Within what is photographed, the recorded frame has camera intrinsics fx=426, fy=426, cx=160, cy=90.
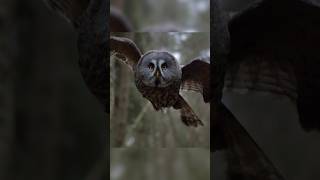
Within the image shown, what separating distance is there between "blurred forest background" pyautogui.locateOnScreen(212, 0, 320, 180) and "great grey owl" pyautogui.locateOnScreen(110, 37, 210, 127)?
0.42ft

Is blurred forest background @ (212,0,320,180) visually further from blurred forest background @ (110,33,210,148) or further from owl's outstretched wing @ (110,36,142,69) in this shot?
owl's outstretched wing @ (110,36,142,69)

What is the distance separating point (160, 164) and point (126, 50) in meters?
0.44

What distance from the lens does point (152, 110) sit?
61.6 inches

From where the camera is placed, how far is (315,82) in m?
1.56

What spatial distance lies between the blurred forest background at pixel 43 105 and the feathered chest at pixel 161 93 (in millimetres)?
183

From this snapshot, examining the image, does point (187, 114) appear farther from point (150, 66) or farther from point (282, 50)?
point (282, 50)

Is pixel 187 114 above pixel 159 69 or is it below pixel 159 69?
below

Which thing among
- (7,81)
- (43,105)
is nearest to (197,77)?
(43,105)

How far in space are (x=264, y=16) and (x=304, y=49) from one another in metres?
0.19

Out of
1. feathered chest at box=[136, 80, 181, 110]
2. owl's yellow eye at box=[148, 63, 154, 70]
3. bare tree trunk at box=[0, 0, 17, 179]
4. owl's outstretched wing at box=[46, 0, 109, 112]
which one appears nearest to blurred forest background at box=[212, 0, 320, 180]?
feathered chest at box=[136, 80, 181, 110]

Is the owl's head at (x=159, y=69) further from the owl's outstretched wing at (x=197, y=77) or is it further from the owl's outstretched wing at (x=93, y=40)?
the owl's outstretched wing at (x=93, y=40)

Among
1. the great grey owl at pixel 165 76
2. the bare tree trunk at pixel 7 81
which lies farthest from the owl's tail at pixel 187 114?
the bare tree trunk at pixel 7 81

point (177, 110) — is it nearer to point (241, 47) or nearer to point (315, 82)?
point (241, 47)

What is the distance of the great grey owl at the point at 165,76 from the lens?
1.54m
